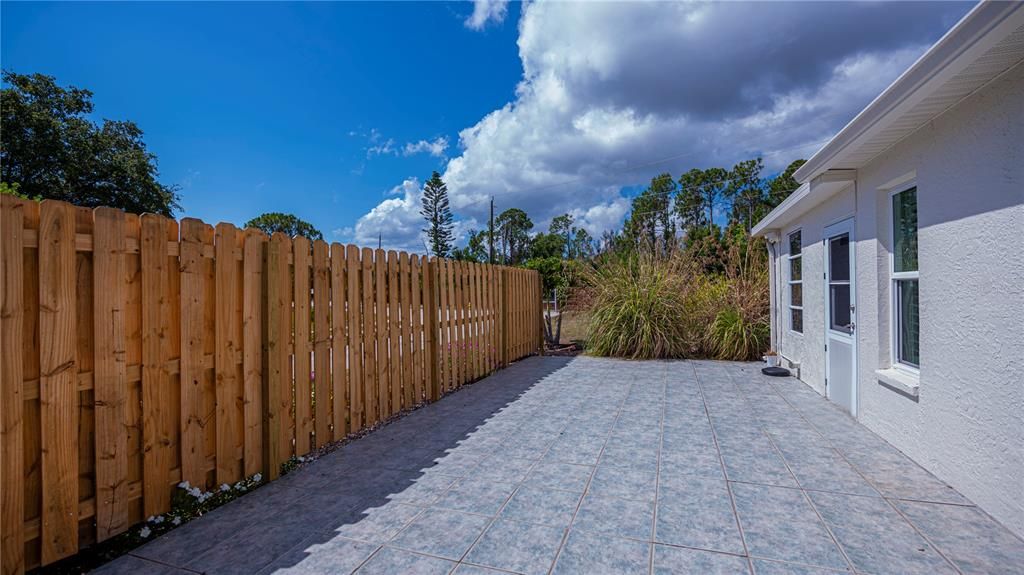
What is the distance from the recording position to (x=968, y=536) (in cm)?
202

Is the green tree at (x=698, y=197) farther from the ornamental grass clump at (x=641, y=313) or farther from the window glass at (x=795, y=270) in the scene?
the window glass at (x=795, y=270)

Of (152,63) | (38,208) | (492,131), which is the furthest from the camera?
(492,131)

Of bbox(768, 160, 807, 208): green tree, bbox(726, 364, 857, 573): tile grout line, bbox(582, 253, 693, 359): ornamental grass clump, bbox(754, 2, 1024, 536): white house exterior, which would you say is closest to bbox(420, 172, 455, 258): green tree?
bbox(768, 160, 807, 208): green tree

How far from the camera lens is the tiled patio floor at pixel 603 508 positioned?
1.86m

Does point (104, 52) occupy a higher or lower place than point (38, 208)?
higher

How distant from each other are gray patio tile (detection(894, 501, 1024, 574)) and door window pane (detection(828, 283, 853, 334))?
2.11 meters

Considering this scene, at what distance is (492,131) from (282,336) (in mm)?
13181

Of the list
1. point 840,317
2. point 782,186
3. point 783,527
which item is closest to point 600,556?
point 783,527

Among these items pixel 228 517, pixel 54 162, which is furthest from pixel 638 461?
pixel 54 162

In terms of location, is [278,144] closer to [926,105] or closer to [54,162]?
[54,162]

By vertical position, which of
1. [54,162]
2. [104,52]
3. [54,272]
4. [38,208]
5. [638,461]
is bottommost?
[638,461]

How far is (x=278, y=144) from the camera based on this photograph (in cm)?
1178

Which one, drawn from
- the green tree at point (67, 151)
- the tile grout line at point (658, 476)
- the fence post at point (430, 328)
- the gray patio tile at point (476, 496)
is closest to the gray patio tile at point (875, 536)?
the tile grout line at point (658, 476)

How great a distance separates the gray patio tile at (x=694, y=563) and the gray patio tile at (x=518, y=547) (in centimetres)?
45
